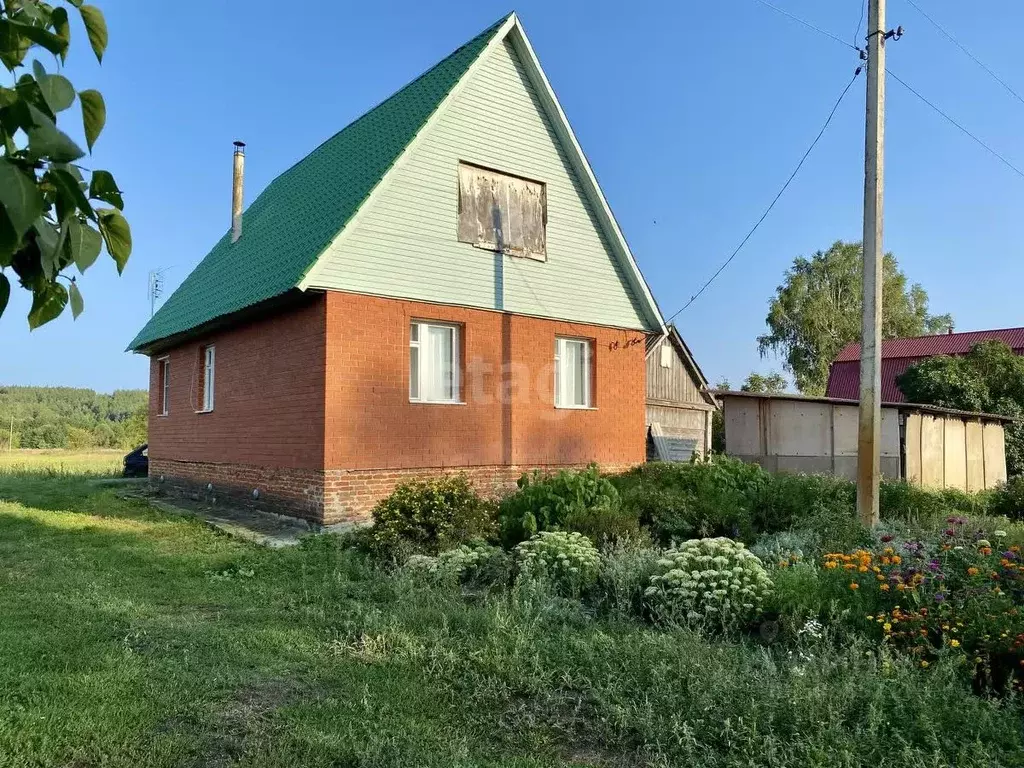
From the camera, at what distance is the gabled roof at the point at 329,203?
473 inches

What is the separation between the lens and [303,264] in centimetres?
1121

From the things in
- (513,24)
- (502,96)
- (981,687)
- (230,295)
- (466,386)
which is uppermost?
(513,24)

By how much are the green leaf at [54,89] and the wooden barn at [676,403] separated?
78.9ft

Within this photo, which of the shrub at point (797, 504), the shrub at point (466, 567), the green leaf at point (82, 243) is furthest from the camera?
the shrub at point (797, 504)

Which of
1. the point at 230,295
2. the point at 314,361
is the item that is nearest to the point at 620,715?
the point at 314,361

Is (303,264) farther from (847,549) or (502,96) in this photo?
(847,549)

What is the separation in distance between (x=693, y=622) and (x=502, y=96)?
35.0ft

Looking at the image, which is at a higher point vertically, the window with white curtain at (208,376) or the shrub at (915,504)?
the window with white curtain at (208,376)

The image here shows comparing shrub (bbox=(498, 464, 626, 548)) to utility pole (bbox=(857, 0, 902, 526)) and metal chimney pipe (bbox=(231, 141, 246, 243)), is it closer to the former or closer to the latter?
utility pole (bbox=(857, 0, 902, 526))

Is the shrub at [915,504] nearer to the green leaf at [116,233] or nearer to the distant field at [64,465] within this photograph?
the green leaf at [116,233]

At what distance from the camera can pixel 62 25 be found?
1.45 metres

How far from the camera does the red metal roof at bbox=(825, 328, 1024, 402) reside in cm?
3912

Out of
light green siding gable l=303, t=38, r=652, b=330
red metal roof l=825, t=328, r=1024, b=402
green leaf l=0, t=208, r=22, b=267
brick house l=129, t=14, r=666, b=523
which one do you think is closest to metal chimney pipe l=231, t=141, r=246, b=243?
brick house l=129, t=14, r=666, b=523

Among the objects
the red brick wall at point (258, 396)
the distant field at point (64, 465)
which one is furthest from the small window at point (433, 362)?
the distant field at point (64, 465)
